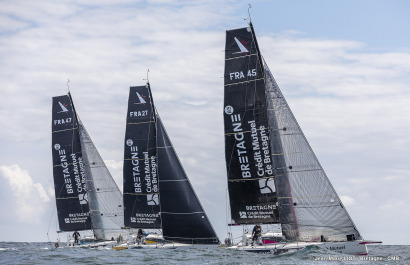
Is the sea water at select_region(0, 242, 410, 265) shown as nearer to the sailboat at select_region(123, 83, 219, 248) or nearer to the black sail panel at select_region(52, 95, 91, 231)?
the sailboat at select_region(123, 83, 219, 248)

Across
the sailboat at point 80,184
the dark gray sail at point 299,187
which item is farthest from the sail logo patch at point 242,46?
the sailboat at point 80,184

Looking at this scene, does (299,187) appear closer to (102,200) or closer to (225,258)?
(225,258)

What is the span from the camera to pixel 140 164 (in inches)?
2394

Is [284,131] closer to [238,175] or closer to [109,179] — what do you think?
[238,175]

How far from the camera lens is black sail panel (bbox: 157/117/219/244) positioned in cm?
5488

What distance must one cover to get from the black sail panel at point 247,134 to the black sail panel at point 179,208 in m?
6.86

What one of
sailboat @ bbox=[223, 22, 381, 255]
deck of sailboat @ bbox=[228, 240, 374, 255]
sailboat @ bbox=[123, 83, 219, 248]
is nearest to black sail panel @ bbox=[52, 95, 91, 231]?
sailboat @ bbox=[123, 83, 219, 248]

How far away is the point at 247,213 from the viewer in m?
48.2

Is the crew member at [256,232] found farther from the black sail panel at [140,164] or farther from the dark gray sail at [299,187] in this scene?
the black sail panel at [140,164]

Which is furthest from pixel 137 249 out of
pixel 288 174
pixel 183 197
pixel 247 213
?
pixel 288 174

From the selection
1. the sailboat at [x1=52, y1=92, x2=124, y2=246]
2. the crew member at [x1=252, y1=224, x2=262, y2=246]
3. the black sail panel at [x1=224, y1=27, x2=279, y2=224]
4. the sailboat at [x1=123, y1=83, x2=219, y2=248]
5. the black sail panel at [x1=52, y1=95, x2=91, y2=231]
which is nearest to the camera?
the crew member at [x1=252, y1=224, x2=262, y2=246]

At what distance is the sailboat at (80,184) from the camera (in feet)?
216

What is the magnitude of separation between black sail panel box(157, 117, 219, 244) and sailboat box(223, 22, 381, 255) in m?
6.65

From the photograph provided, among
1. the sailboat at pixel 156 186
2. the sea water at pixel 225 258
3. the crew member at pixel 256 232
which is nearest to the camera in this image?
the sea water at pixel 225 258
